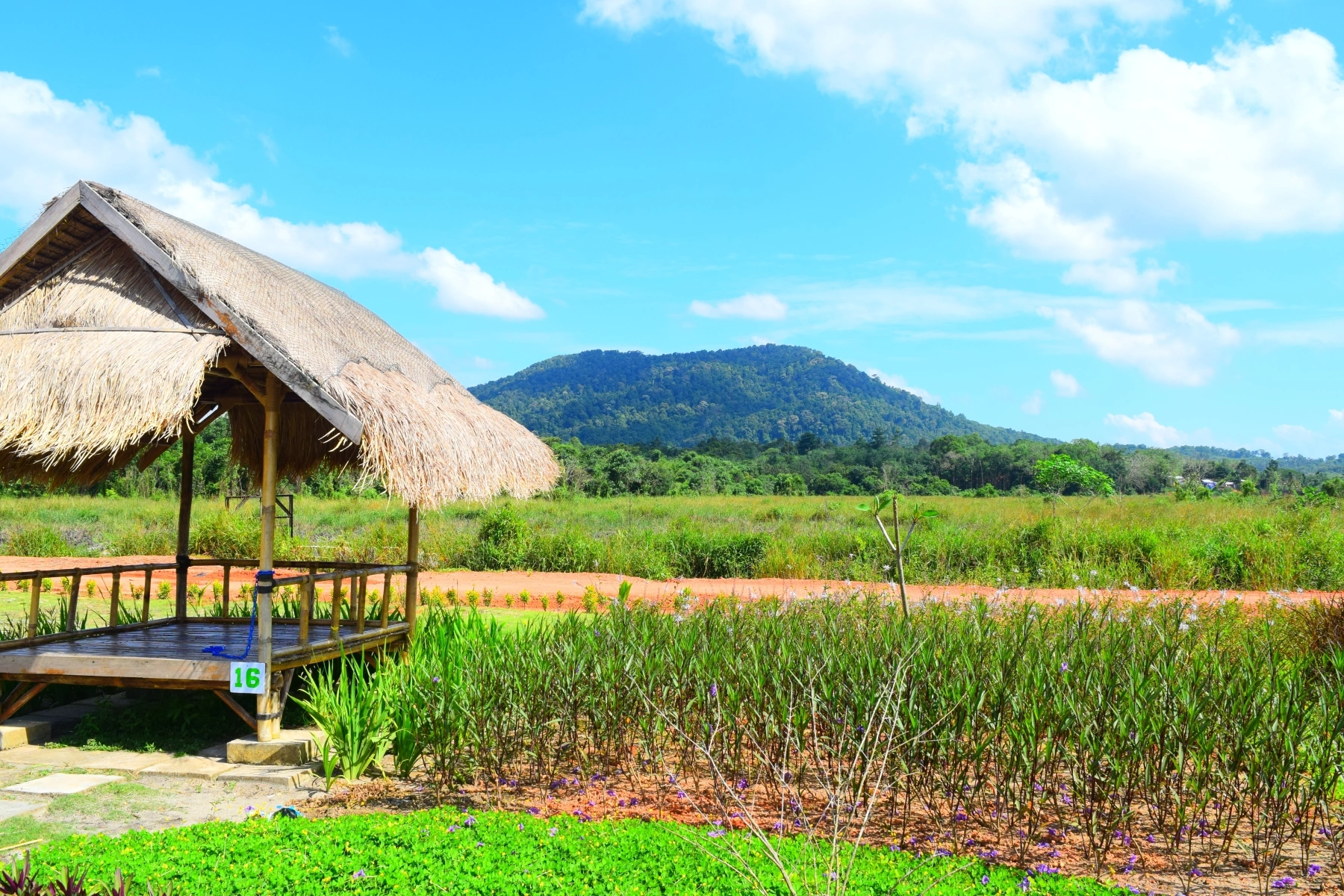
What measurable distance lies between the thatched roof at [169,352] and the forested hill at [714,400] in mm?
102429

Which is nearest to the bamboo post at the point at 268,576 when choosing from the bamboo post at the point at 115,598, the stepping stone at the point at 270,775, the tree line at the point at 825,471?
the stepping stone at the point at 270,775

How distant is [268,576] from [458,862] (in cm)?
266

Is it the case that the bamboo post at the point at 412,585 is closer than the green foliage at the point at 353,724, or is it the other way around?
the green foliage at the point at 353,724

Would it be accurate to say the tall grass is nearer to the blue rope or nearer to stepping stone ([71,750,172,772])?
the blue rope

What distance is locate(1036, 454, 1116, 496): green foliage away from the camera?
51656mm

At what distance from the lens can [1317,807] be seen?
408 centimetres

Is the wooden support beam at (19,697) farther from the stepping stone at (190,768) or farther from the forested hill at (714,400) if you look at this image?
the forested hill at (714,400)

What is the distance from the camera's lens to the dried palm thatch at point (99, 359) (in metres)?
5.54

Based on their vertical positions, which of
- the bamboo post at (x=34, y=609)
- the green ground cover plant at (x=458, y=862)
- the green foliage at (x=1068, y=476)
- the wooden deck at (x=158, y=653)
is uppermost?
the green foliage at (x=1068, y=476)

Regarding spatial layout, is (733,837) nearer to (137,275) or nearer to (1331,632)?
(137,275)

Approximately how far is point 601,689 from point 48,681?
3.69 m

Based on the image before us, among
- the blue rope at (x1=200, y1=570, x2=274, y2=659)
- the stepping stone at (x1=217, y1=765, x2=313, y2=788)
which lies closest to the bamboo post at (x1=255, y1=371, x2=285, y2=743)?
the blue rope at (x1=200, y1=570, x2=274, y2=659)

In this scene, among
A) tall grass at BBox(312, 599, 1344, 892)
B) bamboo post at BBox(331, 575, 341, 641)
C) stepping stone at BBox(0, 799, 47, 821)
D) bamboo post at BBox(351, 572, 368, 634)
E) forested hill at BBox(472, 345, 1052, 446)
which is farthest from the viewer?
forested hill at BBox(472, 345, 1052, 446)

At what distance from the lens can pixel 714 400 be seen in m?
129
